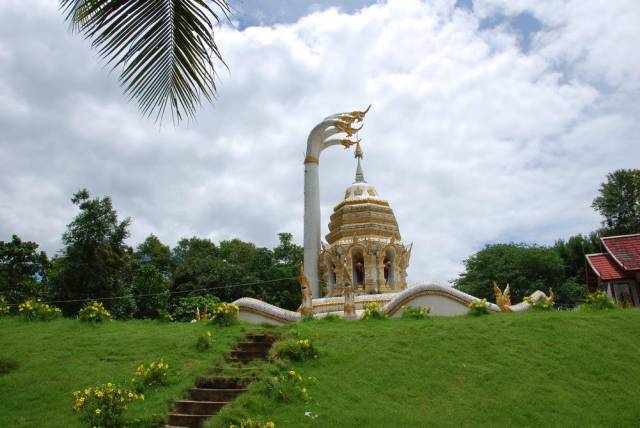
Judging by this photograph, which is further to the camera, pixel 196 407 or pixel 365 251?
pixel 365 251

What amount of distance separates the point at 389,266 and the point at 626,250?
876 centimetres

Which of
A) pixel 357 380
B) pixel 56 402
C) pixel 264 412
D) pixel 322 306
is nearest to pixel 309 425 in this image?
pixel 264 412

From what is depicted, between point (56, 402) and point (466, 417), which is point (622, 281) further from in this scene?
point (56, 402)

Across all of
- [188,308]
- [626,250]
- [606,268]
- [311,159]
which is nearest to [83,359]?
[311,159]

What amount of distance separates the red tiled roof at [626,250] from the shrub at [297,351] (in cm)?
1364

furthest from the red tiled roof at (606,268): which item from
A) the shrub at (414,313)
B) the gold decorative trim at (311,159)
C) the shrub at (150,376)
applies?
the shrub at (150,376)

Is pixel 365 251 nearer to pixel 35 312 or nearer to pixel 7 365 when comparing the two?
pixel 35 312

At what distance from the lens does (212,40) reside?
14.7ft

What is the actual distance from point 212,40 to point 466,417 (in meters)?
6.26

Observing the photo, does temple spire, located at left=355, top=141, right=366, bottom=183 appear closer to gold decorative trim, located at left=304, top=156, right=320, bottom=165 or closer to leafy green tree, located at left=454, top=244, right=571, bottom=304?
gold decorative trim, located at left=304, top=156, right=320, bottom=165

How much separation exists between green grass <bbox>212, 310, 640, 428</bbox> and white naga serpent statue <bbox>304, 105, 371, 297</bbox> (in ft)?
30.2

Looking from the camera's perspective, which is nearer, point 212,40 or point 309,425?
point 212,40

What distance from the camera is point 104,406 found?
7773 millimetres

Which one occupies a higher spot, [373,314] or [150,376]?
[373,314]
